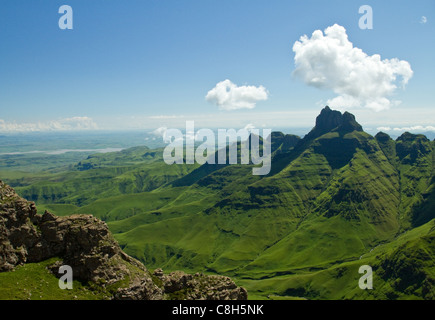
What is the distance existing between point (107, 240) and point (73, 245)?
8.19 meters

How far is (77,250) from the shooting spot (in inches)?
2672

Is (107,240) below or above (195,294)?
above

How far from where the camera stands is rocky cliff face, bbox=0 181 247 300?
62.4 metres

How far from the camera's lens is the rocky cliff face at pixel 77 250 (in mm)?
62406

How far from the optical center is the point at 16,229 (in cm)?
6275
